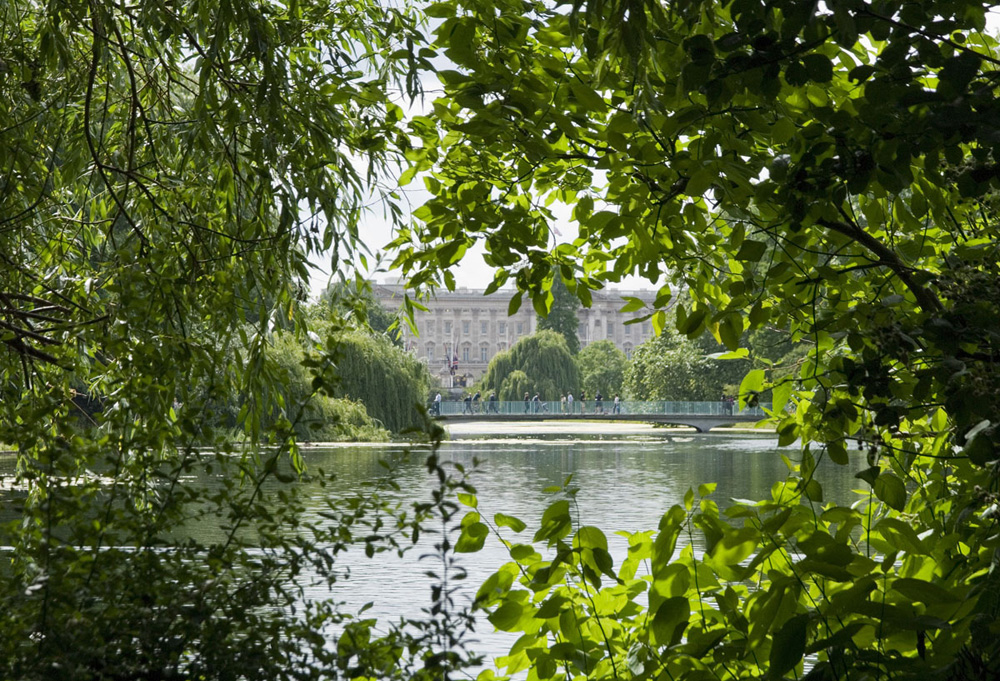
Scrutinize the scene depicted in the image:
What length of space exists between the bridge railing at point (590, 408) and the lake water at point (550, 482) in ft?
54.4

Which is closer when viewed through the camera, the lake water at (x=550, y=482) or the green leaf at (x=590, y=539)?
the green leaf at (x=590, y=539)

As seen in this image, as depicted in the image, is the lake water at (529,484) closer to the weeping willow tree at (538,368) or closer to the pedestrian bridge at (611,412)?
the pedestrian bridge at (611,412)

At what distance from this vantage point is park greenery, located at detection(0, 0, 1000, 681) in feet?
5.65

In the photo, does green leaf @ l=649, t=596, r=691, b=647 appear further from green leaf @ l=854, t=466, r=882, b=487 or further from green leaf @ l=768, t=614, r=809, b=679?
green leaf @ l=854, t=466, r=882, b=487

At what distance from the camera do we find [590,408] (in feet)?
163

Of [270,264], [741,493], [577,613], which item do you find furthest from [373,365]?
[577,613]

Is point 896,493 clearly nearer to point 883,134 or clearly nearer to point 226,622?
point 883,134

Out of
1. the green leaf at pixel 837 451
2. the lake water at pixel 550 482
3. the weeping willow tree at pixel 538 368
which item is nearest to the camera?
the green leaf at pixel 837 451

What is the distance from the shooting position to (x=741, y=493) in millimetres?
13508

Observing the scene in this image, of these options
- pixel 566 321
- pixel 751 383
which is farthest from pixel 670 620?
pixel 566 321

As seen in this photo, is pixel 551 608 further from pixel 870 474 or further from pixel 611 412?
pixel 611 412

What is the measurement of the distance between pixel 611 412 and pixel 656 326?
149 feet

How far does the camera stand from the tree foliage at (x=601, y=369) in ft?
202

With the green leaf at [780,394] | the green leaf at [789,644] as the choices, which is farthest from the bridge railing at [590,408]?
the green leaf at [789,644]
